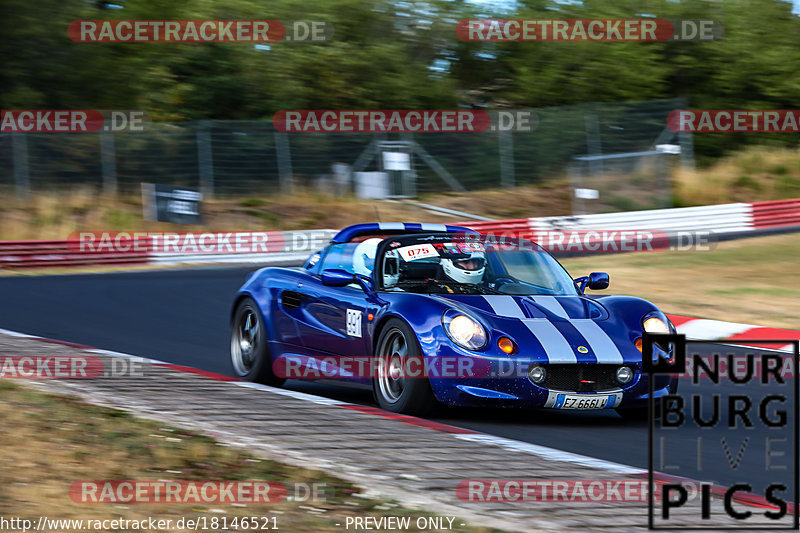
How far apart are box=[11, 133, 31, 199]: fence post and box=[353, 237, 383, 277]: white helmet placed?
52.3 ft

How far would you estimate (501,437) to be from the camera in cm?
635

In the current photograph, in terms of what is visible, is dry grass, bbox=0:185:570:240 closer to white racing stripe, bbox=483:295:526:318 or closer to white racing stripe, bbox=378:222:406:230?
white racing stripe, bbox=378:222:406:230

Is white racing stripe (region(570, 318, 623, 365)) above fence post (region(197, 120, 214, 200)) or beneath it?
beneath

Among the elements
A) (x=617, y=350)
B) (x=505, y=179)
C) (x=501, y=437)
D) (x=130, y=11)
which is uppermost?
(x=130, y=11)

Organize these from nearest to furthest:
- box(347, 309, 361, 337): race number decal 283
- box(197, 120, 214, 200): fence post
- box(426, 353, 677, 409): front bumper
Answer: box(426, 353, 677, 409): front bumper, box(347, 309, 361, 337): race number decal 283, box(197, 120, 214, 200): fence post

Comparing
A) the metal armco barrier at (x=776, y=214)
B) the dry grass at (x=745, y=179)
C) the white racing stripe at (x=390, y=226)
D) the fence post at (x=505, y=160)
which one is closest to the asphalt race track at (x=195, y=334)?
the white racing stripe at (x=390, y=226)

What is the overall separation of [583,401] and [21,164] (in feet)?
59.2

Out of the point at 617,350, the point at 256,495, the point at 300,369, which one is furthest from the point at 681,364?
the point at 300,369

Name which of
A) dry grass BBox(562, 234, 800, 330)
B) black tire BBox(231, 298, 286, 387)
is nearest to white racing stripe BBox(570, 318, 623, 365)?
black tire BBox(231, 298, 286, 387)

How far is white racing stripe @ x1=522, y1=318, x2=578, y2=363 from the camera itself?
21.9ft

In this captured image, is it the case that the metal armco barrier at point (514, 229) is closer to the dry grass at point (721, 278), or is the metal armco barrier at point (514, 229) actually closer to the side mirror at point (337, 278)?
the dry grass at point (721, 278)

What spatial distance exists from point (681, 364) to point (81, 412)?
3177 mm

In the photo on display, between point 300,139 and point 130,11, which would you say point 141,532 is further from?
point 130,11

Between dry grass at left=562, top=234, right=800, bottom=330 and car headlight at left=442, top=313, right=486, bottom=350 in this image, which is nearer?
car headlight at left=442, top=313, right=486, bottom=350
